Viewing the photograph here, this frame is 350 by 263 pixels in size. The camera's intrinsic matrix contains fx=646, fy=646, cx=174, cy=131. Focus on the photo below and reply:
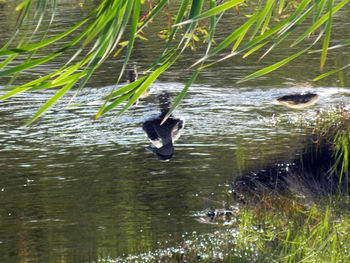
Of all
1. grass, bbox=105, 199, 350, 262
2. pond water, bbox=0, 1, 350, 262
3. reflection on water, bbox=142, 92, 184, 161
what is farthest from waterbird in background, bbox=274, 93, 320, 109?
grass, bbox=105, 199, 350, 262

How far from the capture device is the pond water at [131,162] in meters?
6.21

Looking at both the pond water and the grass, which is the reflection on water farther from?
the grass

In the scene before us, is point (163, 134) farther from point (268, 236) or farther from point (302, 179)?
point (268, 236)

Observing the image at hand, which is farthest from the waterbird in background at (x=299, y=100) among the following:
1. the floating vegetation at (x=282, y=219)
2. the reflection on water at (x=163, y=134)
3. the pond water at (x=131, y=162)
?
the floating vegetation at (x=282, y=219)

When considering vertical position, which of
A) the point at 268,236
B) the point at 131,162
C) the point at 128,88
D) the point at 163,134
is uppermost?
the point at 128,88

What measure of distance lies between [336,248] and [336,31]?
13123 millimetres

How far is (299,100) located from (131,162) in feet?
10.1

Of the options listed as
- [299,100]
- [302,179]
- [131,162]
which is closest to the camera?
[302,179]

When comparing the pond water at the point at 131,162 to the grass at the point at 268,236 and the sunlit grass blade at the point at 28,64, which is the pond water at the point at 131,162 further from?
the sunlit grass blade at the point at 28,64

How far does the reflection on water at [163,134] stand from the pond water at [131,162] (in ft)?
0.32

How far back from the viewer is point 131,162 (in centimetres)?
839

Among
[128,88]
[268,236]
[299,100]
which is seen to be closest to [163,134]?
[299,100]

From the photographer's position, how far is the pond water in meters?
6.21

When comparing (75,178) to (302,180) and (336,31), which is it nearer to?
(302,180)
